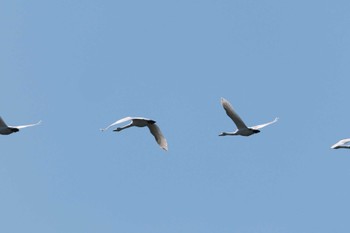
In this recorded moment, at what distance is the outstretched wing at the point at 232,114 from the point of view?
345 ft

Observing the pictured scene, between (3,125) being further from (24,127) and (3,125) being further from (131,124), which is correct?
(131,124)

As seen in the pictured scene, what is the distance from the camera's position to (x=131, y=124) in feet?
367

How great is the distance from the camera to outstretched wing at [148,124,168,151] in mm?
111438

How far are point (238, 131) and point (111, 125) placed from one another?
28.5ft

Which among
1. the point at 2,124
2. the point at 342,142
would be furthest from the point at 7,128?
the point at 342,142

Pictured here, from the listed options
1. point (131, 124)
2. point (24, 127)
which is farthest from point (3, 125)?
point (131, 124)

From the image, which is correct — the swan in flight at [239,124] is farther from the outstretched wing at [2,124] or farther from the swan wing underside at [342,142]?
the outstretched wing at [2,124]

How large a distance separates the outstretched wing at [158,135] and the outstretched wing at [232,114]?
607 cm

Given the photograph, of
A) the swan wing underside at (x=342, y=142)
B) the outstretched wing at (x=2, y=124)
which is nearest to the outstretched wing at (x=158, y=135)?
the outstretched wing at (x=2, y=124)

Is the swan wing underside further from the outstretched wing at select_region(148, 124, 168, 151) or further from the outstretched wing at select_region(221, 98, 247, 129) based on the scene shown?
the outstretched wing at select_region(148, 124, 168, 151)

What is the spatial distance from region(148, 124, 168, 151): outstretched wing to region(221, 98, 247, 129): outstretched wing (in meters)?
6.07

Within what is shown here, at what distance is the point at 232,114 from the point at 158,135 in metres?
7.40

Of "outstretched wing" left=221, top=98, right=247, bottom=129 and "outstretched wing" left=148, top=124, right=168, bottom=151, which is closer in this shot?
"outstretched wing" left=221, top=98, right=247, bottom=129

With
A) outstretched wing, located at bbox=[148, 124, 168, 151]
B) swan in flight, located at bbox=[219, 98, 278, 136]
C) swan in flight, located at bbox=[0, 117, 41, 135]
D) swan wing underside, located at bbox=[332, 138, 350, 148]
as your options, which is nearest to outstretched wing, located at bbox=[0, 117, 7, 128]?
swan in flight, located at bbox=[0, 117, 41, 135]
